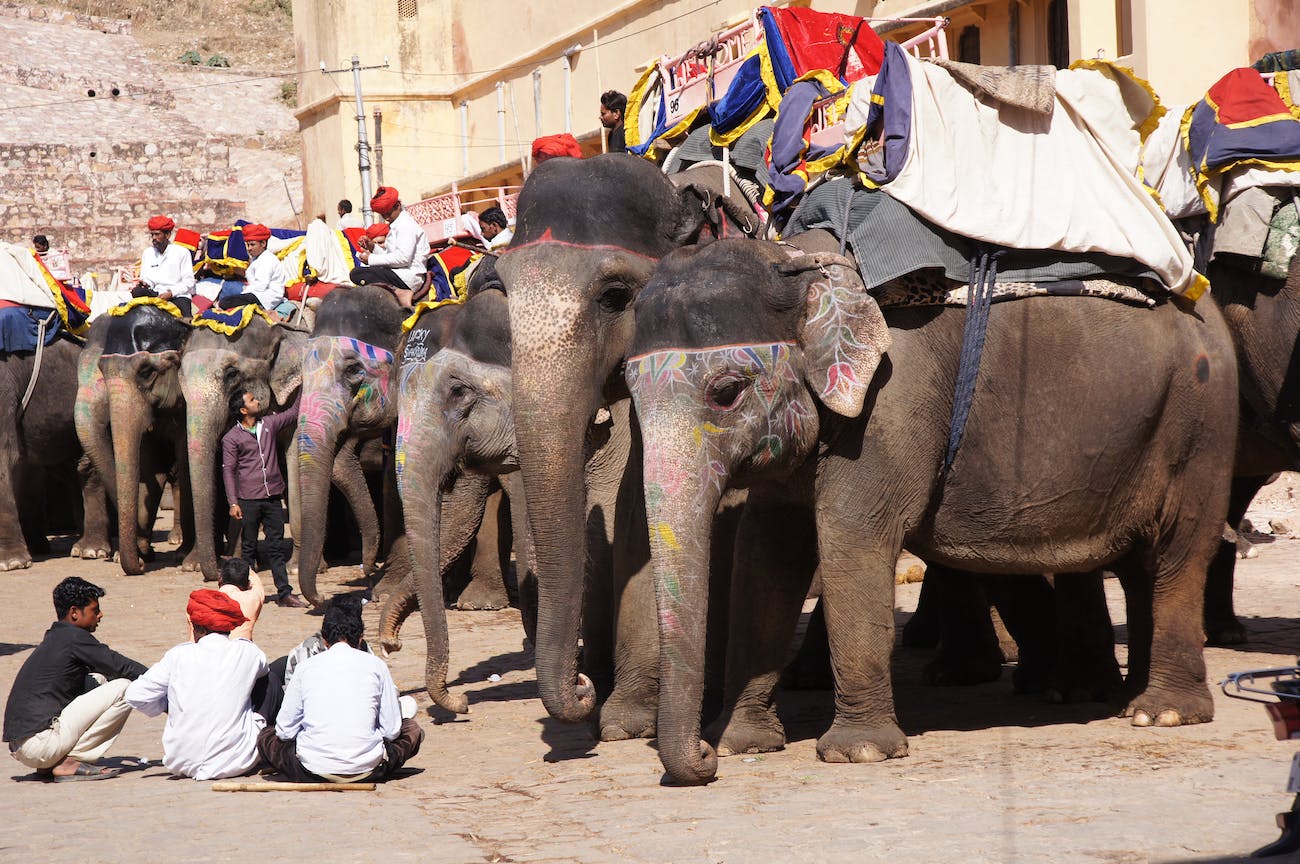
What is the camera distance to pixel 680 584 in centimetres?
630

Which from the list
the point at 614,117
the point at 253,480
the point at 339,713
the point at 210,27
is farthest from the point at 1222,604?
the point at 210,27

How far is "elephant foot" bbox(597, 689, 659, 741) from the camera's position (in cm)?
768

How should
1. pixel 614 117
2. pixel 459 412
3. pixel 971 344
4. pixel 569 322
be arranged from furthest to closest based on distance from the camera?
pixel 614 117, pixel 459 412, pixel 569 322, pixel 971 344

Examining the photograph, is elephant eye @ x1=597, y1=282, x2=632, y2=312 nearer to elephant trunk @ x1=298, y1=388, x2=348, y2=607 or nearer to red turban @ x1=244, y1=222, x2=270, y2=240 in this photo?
elephant trunk @ x1=298, y1=388, x2=348, y2=607

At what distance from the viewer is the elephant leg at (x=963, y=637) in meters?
8.72

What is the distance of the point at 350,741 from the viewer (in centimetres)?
691

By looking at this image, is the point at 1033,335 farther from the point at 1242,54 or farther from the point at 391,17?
the point at 391,17

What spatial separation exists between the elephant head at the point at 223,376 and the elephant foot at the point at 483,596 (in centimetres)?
260

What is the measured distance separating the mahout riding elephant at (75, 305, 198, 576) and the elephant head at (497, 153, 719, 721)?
323 inches

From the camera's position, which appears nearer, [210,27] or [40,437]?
[40,437]

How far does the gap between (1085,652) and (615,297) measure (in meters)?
2.75

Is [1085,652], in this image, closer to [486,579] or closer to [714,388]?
[714,388]

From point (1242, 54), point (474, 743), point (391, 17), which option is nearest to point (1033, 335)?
point (474, 743)

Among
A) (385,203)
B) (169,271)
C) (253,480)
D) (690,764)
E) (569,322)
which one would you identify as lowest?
(690,764)
